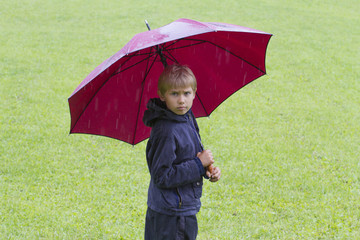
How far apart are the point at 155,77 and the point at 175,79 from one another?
2.05ft

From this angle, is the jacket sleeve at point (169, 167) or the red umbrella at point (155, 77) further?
the red umbrella at point (155, 77)

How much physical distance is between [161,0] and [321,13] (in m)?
6.84

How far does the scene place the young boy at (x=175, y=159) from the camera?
2818 mm

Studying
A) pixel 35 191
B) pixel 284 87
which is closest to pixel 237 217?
pixel 35 191

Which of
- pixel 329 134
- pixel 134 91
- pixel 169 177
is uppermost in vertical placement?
pixel 134 91

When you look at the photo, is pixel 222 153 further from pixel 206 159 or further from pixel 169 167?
pixel 169 167

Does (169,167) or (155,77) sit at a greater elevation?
(155,77)

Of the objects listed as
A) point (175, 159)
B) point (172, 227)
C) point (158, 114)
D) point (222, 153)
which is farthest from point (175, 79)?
point (222, 153)

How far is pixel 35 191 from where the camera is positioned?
19.1 ft

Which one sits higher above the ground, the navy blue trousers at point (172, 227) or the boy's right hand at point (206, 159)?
the boy's right hand at point (206, 159)

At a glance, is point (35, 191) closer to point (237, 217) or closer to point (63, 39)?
point (237, 217)

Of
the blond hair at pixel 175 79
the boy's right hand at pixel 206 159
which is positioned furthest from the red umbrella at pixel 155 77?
the boy's right hand at pixel 206 159

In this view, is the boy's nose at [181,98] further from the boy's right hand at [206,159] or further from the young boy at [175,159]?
the boy's right hand at [206,159]

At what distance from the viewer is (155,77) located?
3.47m
